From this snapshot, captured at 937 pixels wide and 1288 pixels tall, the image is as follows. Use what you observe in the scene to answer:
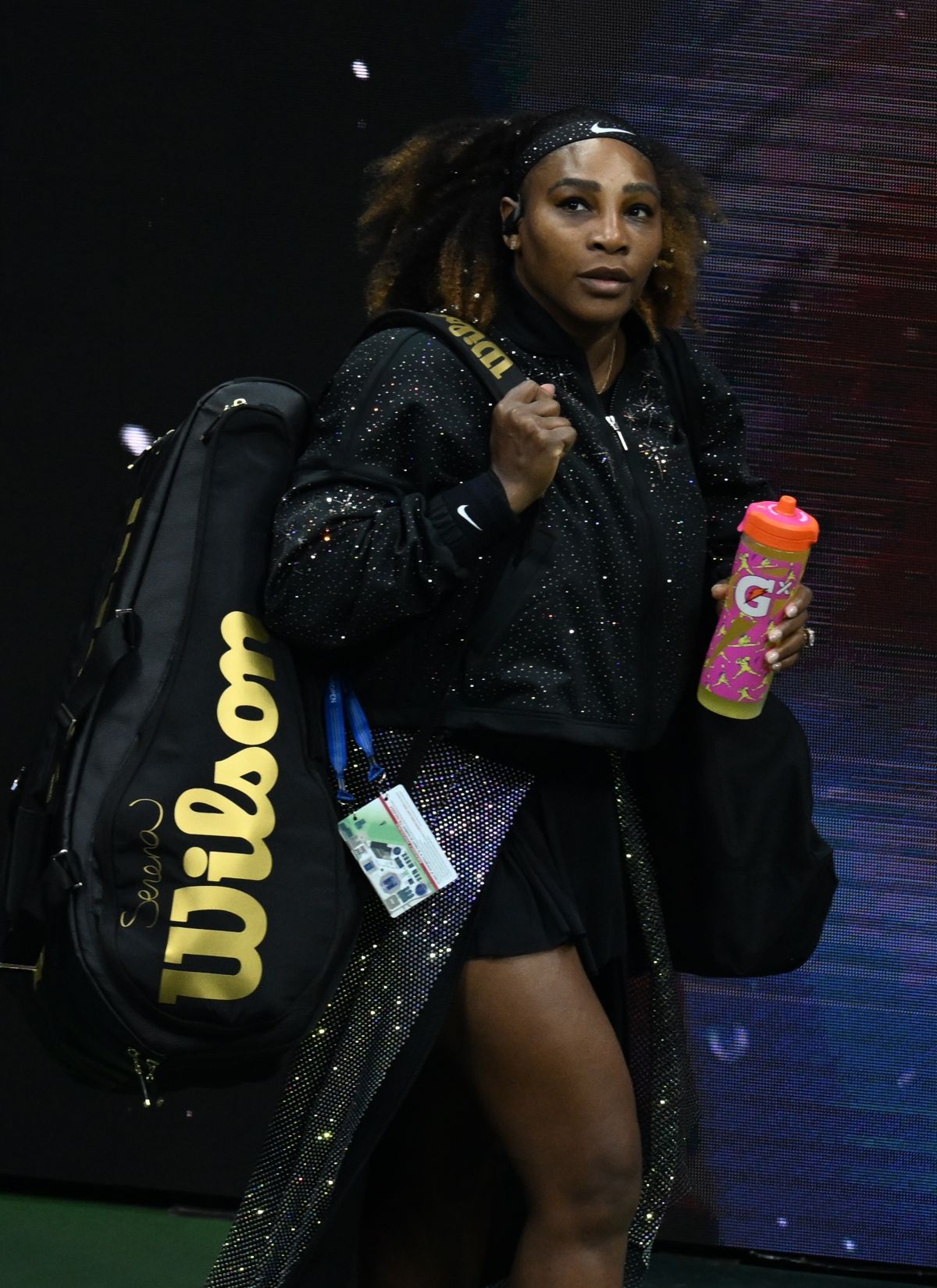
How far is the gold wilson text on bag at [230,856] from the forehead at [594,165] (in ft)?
2.32

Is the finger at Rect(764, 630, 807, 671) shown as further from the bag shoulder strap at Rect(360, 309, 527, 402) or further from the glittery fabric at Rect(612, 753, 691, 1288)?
the bag shoulder strap at Rect(360, 309, 527, 402)

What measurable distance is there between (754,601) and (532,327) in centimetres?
42

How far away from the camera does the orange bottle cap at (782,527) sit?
204 cm

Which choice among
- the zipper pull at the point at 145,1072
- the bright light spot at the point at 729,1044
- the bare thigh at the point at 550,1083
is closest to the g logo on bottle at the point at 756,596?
the bare thigh at the point at 550,1083

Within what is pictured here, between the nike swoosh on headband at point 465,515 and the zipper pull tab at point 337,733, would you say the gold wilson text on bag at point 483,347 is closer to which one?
the nike swoosh on headband at point 465,515

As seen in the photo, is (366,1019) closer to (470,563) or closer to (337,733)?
(337,733)

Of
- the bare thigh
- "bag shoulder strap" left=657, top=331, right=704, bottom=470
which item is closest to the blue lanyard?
the bare thigh

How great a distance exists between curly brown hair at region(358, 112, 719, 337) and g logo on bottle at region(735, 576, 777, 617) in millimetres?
428

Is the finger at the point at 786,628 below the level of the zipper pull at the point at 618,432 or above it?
below

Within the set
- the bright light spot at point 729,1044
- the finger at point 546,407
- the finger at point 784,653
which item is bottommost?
the bright light spot at point 729,1044

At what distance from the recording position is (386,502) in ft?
6.66

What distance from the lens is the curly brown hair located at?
2287 mm

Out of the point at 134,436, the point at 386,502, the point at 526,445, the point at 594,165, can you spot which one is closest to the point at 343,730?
the point at 386,502

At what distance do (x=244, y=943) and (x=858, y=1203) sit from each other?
1.53 meters
